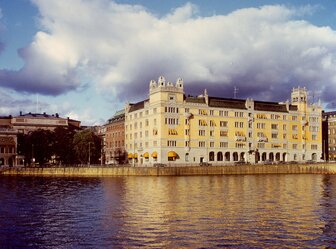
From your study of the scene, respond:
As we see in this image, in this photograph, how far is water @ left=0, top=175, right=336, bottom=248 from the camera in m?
40.7

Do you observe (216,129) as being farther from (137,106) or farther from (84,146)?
(84,146)

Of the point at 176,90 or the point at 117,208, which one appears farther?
the point at 176,90

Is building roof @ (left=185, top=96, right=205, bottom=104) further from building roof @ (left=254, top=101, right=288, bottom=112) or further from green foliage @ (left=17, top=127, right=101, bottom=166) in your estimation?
green foliage @ (left=17, top=127, right=101, bottom=166)

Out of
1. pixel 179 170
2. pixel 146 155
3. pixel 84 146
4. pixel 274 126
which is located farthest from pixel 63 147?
pixel 274 126

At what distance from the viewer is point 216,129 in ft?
555

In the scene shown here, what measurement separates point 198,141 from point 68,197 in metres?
91.5

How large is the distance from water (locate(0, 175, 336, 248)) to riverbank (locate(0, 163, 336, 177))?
59372mm

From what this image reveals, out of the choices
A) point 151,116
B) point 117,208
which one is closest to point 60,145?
point 151,116

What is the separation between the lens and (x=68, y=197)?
77.0 m

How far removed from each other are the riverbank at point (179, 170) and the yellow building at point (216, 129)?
59.6 feet

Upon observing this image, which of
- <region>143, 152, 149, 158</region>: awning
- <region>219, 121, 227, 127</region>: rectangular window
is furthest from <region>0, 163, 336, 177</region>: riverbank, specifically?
<region>219, 121, 227, 127</region>: rectangular window

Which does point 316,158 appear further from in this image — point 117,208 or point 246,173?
point 117,208

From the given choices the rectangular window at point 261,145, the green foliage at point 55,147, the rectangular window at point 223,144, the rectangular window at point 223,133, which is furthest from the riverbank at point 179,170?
the rectangular window at point 223,133

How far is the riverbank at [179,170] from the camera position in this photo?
449 feet
